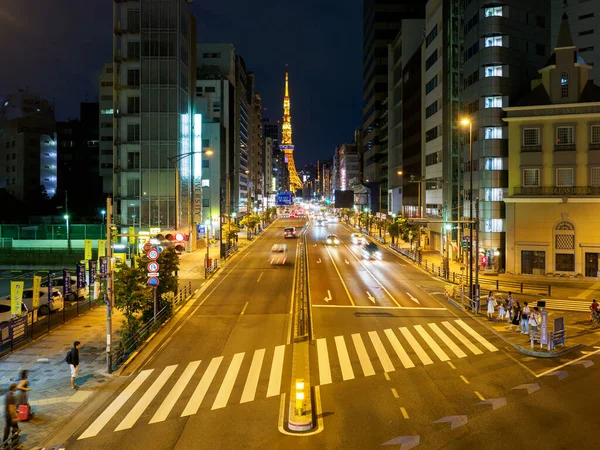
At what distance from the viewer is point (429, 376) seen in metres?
20.4

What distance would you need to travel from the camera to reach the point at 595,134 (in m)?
48.6

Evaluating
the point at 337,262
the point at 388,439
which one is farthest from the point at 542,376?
the point at 337,262

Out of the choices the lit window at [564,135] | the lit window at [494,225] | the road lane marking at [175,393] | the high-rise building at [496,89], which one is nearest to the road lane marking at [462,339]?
the road lane marking at [175,393]

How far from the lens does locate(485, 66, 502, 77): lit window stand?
52.9m

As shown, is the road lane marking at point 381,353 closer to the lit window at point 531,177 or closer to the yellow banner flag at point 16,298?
the yellow banner flag at point 16,298

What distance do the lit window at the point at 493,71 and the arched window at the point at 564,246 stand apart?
15.8 m

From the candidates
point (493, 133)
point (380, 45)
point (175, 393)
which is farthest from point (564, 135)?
point (380, 45)

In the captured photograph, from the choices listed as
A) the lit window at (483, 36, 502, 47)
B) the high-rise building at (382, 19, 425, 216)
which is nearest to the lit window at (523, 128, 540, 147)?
the lit window at (483, 36, 502, 47)

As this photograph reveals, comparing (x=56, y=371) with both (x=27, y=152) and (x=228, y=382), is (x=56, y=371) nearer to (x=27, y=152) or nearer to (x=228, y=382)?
(x=228, y=382)

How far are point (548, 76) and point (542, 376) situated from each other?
37.7m

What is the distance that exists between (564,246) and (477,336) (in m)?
26.6

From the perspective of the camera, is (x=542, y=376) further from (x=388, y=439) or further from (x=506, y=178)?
(x=506, y=178)

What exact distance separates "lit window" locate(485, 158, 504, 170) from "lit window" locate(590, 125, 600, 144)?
8045 millimetres

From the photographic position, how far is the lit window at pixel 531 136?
5022cm
